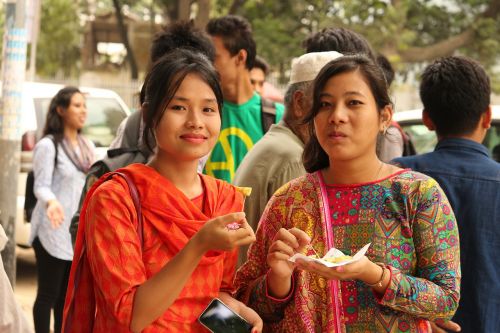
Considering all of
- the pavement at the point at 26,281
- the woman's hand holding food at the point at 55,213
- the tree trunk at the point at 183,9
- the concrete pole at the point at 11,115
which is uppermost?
the tree trunk at the point at 183,9

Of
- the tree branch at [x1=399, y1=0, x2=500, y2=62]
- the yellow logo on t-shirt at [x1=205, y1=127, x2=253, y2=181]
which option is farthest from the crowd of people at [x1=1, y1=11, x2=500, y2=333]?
the tree branch at [x1=399, y1=0, x2=500, y2=62]

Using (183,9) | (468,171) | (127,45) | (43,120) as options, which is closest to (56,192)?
(43,120)

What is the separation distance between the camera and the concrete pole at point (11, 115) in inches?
250

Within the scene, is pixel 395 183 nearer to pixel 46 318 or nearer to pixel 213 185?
pixel 213 185

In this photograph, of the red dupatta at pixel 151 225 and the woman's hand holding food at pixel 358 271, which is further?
the red dupatta at pixel 151 225

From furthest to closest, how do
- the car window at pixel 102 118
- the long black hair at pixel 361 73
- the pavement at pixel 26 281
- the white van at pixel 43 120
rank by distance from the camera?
the car window at pixel 102 118
the white van at pixel 43 120
the pavement at pixel 26 281
the long black hair at pixel 361 73

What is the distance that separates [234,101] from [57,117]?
2.39m

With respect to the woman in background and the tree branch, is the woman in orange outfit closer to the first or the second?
the woman in background

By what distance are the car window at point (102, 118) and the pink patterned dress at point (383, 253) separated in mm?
7188

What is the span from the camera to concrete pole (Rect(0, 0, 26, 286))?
6344 millimetres

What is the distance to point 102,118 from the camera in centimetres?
998

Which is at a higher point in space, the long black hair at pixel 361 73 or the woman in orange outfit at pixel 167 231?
the long black hair at pixel 361 73

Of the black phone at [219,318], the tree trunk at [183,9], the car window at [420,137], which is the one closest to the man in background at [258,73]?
the car window at [420,137]

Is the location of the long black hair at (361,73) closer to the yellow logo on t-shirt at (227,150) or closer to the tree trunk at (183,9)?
the yellow logo on t-shirt at (227,150)
